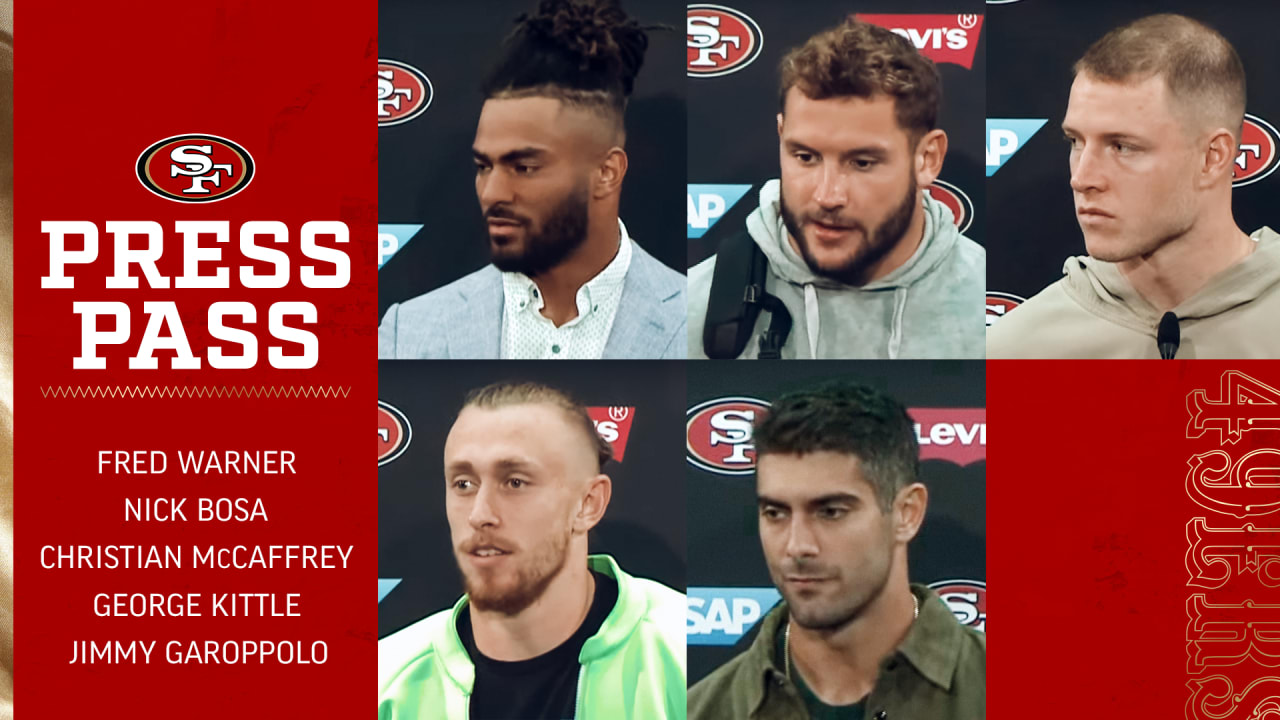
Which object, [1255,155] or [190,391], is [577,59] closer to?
[190,391]

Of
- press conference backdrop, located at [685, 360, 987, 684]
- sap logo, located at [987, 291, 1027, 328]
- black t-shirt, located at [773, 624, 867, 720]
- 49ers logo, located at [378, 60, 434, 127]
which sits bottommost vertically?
black t-shirt, located at [773, 624, 867, 720]

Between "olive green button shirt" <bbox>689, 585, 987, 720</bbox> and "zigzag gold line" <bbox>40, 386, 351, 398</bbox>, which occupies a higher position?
"zigzag gold line" <bbox>40, 386, 351, 398</bbox>

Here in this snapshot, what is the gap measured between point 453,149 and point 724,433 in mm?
896

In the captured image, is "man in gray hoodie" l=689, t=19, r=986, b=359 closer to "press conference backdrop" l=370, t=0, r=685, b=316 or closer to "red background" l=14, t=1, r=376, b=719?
"press conference backdrop" l=370, t=0, r=685, b=316

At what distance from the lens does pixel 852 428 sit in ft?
9.29

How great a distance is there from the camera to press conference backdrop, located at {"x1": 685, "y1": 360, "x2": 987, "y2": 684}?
2.83 m

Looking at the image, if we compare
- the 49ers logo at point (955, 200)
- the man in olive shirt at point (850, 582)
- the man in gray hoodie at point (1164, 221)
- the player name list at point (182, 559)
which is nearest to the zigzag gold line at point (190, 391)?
the player name list at point (182, 559)

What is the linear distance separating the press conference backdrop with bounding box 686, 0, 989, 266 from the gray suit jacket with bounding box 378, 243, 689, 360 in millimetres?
112

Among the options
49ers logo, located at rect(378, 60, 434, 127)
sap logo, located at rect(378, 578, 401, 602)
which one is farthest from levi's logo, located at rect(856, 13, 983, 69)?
sap logo, located at rect(378, 578, 401, 602)

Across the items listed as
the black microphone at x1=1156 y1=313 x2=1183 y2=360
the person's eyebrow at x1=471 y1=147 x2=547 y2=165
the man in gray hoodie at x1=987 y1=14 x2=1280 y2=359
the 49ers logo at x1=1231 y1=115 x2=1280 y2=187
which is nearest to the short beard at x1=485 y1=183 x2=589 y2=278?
the person's eyebrow at x1=471 y1=147 x2=547 y2=165

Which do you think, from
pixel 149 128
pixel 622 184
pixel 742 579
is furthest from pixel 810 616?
pixel 149 128

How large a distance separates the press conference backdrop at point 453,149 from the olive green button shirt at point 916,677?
935 millimetres

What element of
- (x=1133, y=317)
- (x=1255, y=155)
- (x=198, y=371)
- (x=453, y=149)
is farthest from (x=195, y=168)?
(x=1255, y=155)

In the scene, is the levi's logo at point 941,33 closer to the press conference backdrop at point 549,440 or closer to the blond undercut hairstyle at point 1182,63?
the blond undercut hairstyle at point 1182,63
